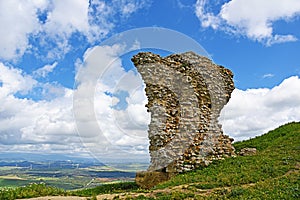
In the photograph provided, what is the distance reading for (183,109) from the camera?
67.2 ft

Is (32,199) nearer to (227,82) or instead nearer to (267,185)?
(267,185)

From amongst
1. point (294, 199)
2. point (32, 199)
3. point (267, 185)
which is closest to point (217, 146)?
point (267, 185)

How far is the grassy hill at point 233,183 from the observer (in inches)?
472

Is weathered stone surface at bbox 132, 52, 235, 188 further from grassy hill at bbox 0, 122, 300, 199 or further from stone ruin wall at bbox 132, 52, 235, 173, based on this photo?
grassy hill at bbox 0, 122, 300, 199

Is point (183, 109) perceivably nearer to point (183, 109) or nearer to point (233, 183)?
point (183, 109)

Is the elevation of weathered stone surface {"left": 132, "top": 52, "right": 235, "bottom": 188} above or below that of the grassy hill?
above

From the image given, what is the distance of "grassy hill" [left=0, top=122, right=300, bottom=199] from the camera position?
39.3 feet

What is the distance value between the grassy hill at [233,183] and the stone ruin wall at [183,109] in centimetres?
132

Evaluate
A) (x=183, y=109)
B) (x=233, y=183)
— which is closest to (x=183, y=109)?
(x=183, y=109)

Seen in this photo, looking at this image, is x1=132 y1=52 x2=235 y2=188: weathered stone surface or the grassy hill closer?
the grassy hill

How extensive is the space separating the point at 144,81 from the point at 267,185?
1023cm

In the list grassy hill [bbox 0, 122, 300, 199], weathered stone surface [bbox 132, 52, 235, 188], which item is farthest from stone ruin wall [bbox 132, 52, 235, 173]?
grassy hill [bbox 0, 122, 300, 199]

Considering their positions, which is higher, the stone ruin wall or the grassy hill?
the stone ruin wall

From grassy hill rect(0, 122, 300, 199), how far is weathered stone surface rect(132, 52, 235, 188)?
→ 4.33 feet
